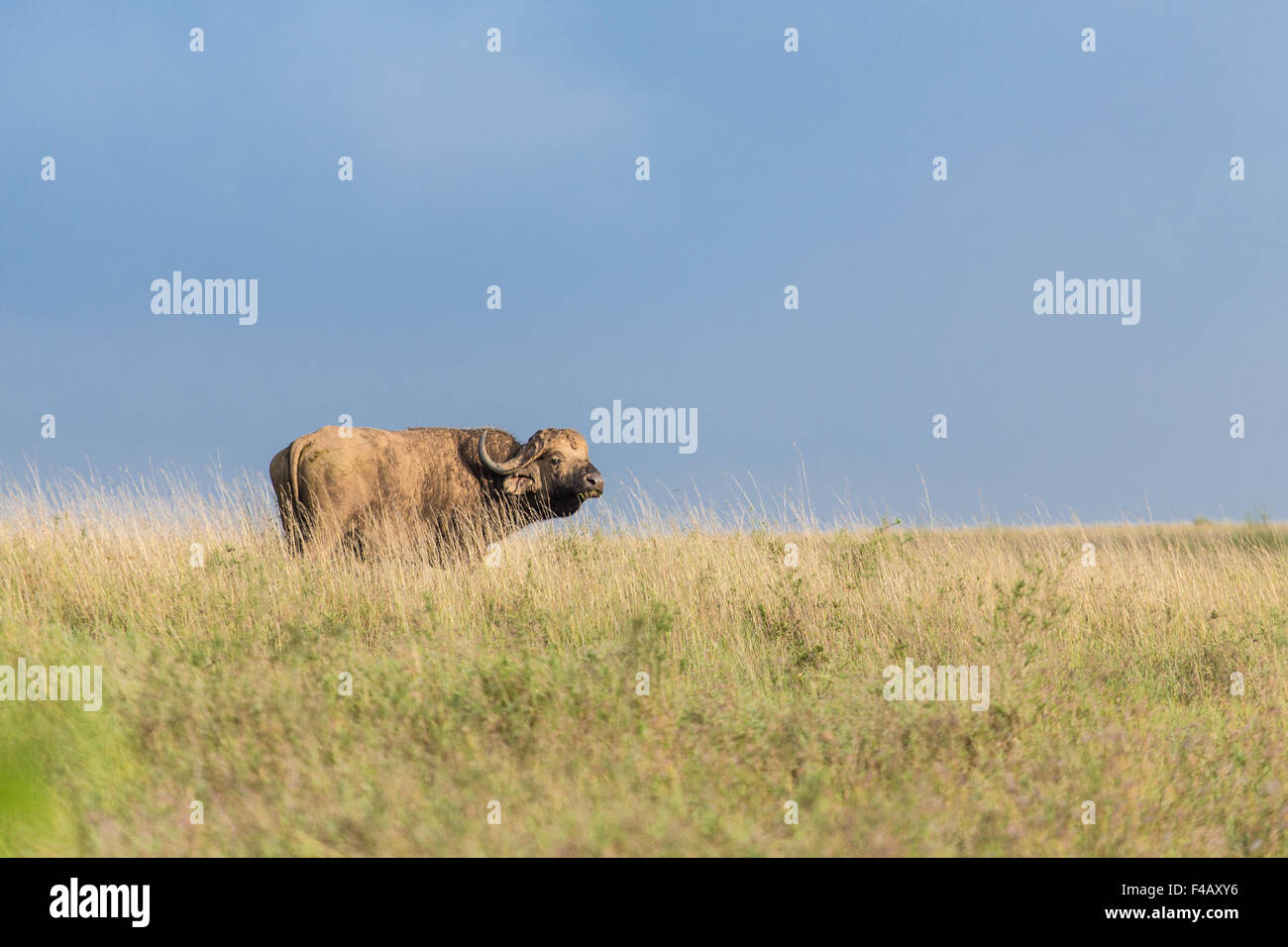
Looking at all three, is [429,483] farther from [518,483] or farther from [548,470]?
[548,470]

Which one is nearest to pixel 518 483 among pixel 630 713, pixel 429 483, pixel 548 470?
pixel 548 470

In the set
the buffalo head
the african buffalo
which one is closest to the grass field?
the african buffalo

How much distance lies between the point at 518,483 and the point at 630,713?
7.64 m

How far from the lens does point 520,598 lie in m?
9.62

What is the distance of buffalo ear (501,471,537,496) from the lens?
13281 millimetres

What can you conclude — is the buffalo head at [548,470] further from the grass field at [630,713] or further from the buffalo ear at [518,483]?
the grass field at [630,713]

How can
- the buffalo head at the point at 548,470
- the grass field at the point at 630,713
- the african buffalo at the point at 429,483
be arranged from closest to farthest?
the grass field at the point at 630,713, the african buffalo at the point at 429,483, the buffalo head at the point at 548,470

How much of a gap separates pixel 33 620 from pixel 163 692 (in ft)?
10.5

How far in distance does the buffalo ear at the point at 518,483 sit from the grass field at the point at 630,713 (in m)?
2.63

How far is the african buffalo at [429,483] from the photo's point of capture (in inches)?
489

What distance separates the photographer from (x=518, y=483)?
13.3 metres

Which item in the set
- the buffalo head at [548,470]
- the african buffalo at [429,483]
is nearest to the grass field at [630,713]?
the african buffalo at [429,483]
